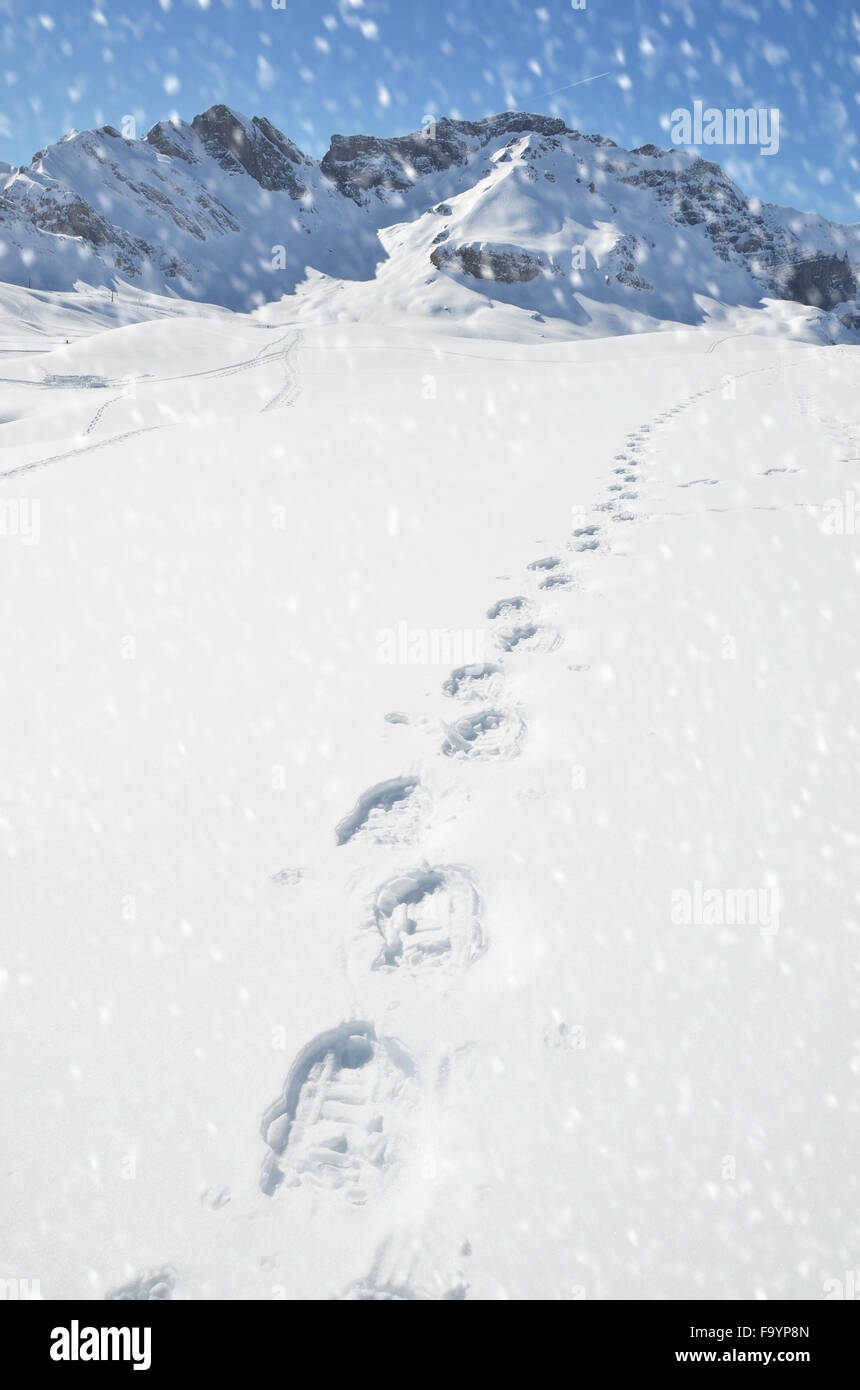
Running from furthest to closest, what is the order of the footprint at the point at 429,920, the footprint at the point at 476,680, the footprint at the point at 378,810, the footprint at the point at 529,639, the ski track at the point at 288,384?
the ski track at the point at 288,384 < the footprint at the point at 529,639 < the footprint at the point at 476,680 < the footprint at the point at 378,810 < the footprint at the point at 429,920

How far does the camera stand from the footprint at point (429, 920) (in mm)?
2488

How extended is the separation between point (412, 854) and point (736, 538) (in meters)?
4.45

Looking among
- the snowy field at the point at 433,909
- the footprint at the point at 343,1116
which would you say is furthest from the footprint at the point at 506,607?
the footprint at the point at 343,1116

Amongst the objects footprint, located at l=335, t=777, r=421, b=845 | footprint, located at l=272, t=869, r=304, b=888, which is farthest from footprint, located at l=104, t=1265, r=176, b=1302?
footprint, located at l=335, t=777, r=421, b=845

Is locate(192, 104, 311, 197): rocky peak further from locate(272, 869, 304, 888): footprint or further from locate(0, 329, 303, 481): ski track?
locate(272, 869, 304, 888): footprint

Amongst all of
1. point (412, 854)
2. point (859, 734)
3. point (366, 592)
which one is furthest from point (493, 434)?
point (412, 854)

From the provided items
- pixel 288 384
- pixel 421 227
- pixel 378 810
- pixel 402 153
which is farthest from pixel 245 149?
pixel 378 810

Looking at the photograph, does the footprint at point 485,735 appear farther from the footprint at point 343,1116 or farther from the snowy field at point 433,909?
the footprint at point 343,1116

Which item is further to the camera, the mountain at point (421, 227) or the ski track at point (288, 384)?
the mountain at point (421, 227)

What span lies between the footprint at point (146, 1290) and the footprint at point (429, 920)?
3.17 feet

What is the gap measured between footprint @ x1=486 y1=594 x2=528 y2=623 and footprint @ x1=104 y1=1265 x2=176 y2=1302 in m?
3.80

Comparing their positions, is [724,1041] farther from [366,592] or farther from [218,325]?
[218,325]
